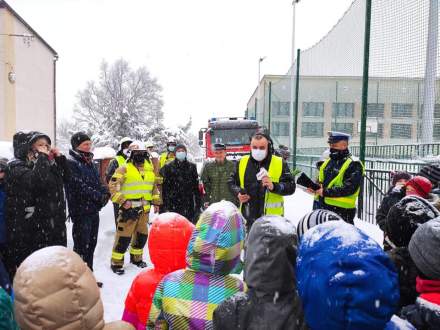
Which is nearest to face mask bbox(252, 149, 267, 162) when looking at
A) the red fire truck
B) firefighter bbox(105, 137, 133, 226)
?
firefighter bbox(105, 137, 133, 226)

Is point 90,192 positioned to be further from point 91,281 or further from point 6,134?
point 6,134

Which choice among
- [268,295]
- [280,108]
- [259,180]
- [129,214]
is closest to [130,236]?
[129,214]

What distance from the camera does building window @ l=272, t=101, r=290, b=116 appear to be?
18281mm

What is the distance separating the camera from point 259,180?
15.1ft

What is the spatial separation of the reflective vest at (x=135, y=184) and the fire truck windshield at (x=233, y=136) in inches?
383

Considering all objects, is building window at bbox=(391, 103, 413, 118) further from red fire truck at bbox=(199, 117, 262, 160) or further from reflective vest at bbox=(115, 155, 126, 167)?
red fire truck at bbox=(199, 117, 262, 160)

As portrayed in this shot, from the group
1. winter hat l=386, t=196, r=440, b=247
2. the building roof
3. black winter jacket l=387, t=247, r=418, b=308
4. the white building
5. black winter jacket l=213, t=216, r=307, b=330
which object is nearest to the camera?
black winter jacket l=213, t=216, r=307, b=330

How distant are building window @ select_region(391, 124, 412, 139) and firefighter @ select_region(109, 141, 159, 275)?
16.4 ft

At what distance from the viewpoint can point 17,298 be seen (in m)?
1.53

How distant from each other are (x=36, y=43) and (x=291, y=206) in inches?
964

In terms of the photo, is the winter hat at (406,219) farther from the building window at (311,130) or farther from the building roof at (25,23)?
the building roof at (25,23)

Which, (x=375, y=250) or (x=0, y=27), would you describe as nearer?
(x=375, y=250)

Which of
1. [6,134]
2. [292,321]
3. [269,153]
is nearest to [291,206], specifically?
[269,153]

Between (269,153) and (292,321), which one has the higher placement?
(269,153)
